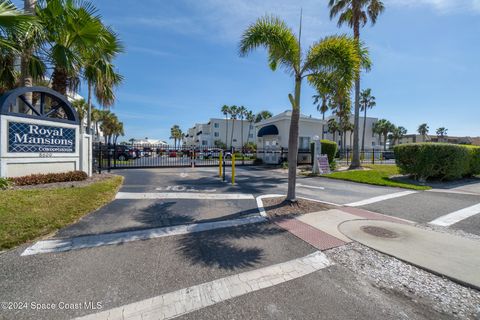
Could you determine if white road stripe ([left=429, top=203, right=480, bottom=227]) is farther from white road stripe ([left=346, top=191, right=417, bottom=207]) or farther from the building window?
the building window

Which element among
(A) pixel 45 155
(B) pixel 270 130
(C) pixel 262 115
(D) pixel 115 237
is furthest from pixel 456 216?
(C) pixel 262 115

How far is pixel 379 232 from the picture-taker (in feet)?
14.8

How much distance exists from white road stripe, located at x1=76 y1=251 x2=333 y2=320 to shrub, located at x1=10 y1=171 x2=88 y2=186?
6.46 m

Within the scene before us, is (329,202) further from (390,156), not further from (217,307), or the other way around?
(390,156)

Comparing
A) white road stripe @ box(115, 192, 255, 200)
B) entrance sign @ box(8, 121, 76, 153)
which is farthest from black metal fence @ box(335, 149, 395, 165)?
entrance sign @ box(8, 121, 76, 153)

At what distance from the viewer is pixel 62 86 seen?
26.9 ft

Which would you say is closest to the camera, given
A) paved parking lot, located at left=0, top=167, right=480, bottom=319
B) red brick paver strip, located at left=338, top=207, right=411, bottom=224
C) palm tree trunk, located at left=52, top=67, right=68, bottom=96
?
paved parking lot, located at left=0, top=167, right=480, bottom=319

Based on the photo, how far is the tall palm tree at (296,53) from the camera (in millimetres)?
5773

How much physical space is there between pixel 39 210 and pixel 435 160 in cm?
1413

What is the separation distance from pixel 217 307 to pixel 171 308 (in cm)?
47

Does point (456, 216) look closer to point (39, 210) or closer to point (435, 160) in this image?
point (435, 160)

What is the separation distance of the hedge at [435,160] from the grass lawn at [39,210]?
12.7m

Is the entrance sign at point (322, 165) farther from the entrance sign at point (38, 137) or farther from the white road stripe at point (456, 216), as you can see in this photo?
the entrance sign at point (38, 137)

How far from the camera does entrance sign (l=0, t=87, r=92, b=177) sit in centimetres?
643
